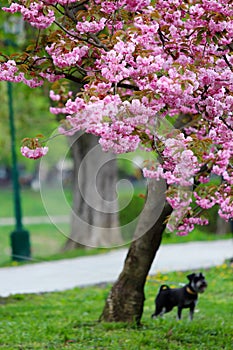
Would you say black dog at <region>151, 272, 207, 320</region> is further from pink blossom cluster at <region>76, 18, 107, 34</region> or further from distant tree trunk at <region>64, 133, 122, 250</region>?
distant tree trunk at <region>64, 133, 122, 250</region>

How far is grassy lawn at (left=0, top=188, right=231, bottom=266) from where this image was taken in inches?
323

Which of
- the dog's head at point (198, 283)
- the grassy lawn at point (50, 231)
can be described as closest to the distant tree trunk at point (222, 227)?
the grassy lawn at point (50, 231)

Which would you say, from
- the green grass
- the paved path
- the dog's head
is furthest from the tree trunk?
the paved path

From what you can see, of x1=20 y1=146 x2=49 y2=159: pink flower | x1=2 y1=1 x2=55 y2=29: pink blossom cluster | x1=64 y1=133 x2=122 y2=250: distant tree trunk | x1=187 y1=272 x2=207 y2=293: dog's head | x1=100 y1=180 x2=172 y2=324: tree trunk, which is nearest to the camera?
x1=2 y1=1 x2=55 y2=29: pink blossom cluster

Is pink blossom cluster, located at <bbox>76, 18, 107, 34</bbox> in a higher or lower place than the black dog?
higher

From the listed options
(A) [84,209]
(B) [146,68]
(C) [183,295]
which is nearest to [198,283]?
(C) [183,295]

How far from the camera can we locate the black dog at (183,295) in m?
7.55

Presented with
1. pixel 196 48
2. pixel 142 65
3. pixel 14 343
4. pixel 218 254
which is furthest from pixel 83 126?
pixel 218 254

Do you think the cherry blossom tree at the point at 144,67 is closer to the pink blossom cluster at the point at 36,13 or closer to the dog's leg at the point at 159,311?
the pink blossom cluster at the point at 36,13

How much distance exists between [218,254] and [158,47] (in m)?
9.14

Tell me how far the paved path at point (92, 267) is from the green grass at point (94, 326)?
61 cm

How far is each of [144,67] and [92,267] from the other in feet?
26.6

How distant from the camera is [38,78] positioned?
18.5 feet

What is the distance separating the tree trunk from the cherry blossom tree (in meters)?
1.16
